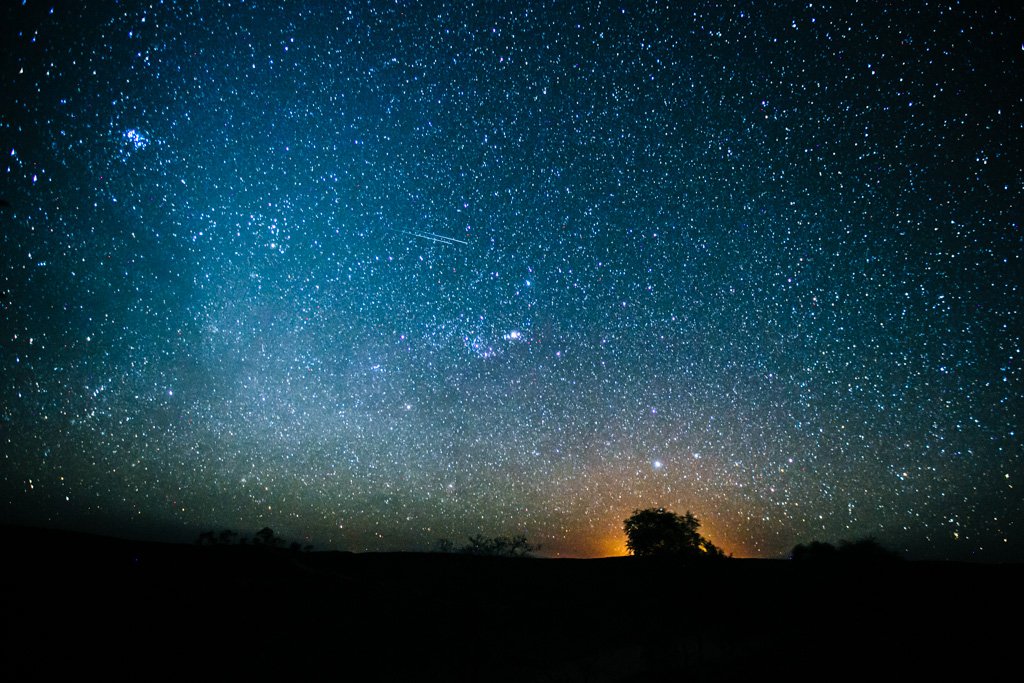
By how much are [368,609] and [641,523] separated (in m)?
23.1

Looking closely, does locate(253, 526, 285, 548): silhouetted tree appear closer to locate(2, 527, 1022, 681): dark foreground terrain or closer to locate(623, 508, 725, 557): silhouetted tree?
locate(2, 527, 1022, 681): dark foreground terrain

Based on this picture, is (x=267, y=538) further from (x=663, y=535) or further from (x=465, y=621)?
(x=663, y=535)

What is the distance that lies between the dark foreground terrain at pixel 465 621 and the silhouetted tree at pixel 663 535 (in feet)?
28.7

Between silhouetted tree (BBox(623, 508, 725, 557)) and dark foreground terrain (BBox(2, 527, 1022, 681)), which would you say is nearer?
dark foreground terrain (BBox(2, 527, 1022, 681))

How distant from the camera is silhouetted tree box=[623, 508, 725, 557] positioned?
3047 cm

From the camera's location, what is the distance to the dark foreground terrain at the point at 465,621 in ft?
36.8

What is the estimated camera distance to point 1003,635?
12.1 m

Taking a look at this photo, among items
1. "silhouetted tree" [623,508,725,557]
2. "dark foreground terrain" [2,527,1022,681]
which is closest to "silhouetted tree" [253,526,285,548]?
"dark foreground terrain" [2,527,1022,681]

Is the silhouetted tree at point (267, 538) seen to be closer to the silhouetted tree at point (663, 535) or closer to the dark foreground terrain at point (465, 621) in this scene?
the dark foreground terrain at point (465, 621)

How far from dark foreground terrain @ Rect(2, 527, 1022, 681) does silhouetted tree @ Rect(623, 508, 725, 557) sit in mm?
8761

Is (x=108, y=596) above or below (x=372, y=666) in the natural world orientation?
above

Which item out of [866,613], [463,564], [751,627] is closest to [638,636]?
[751,627]

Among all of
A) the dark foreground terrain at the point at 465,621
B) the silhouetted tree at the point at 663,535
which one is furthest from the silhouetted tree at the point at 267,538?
the silhouetted tree at the point at 663,535

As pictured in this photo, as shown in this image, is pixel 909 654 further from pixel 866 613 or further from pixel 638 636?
pixel 638 636
